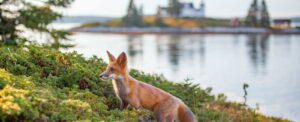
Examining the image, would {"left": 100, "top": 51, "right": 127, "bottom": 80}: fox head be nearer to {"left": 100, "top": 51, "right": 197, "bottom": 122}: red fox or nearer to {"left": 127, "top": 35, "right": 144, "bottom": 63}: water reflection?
{"left": 100, "top": 51, "right": 197, "bottom": 122}: red fox

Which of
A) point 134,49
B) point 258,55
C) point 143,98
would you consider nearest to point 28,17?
point 143,98

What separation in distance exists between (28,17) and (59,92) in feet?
62.5

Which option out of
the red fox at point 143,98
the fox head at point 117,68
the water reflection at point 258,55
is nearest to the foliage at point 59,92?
the red fox at point 143,98

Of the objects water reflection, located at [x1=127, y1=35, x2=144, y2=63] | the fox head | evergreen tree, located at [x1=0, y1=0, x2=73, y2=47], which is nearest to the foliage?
the fox head

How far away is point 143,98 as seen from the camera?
923 cm

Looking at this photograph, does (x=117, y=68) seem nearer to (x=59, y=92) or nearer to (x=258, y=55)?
(x=59, y=92)

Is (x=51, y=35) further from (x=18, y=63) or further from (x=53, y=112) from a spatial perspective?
(x=53, y=112)

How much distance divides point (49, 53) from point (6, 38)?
1530 cm

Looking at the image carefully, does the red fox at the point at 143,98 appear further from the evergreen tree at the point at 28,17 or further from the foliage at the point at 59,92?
the evergreen tree at the point at 28,17

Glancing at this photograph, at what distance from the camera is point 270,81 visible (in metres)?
34.4

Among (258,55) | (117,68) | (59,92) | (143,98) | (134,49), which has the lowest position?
(134,49)

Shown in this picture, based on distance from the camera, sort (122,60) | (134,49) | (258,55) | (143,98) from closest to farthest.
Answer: (122,60)
(143,98)
(258,55)
(134,49)

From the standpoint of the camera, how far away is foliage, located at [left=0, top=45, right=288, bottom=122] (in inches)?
253

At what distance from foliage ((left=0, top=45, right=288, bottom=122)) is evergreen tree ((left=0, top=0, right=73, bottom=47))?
44.7 feet
